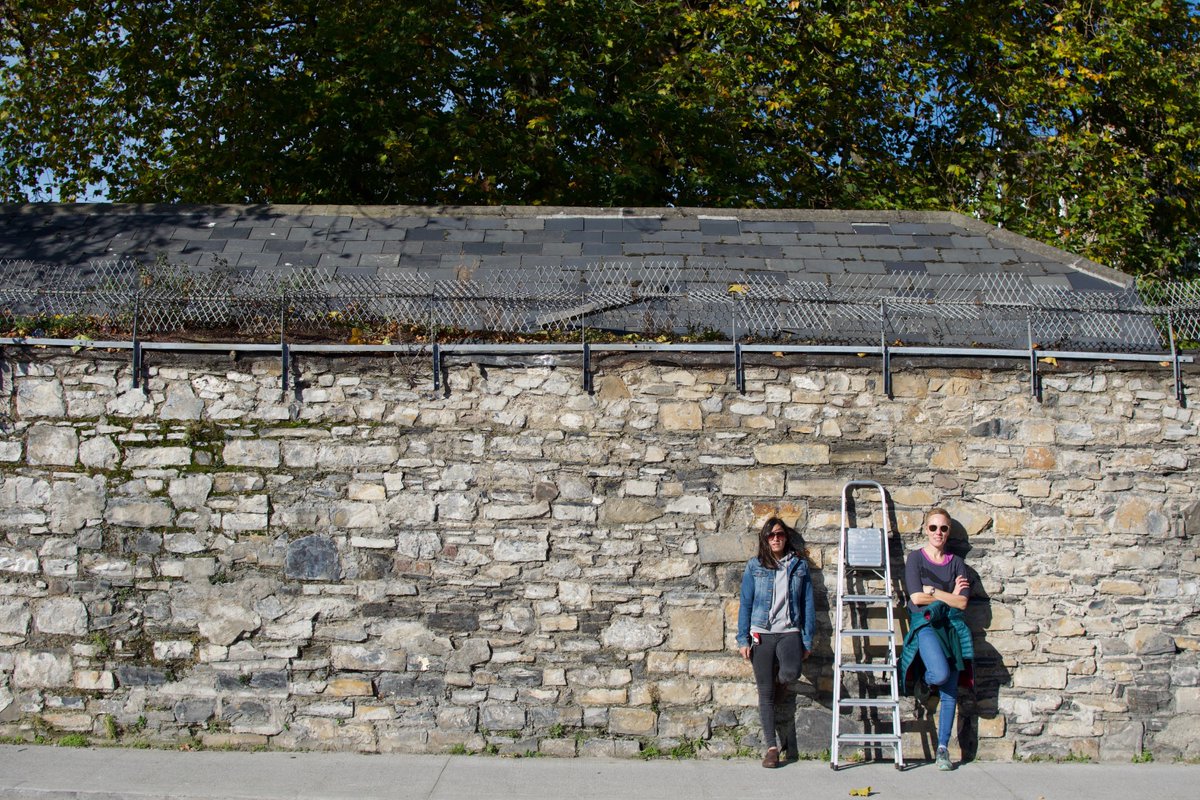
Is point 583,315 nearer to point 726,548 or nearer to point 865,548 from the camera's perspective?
point 726,548

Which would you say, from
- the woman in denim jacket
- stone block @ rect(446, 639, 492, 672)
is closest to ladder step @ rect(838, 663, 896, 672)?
the woman in denim jacket

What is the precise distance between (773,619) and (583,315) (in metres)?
2.23

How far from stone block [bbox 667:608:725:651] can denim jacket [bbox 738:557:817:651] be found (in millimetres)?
200

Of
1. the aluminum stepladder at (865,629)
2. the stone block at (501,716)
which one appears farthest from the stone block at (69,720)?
the aluminum stepladder at (865,629)

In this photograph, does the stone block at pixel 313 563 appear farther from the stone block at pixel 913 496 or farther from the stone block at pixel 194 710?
the stone block at pixel 913 496

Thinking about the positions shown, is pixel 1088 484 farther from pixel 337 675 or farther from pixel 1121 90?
pixel 1121 90

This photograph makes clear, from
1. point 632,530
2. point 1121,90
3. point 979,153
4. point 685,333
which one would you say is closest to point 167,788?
point 632,530

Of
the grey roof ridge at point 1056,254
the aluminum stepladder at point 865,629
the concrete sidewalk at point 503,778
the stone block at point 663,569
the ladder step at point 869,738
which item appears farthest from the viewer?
the grey roof ridge at point 1056,254

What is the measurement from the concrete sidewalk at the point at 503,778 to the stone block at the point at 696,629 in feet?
2.20

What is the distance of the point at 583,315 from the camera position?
6.75 m

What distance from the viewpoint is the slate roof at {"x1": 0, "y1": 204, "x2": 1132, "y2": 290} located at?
25.7ft

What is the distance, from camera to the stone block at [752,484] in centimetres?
641

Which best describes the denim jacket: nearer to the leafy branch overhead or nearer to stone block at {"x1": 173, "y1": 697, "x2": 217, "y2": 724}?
stone block at {"x1": 173, "y1": 697, "x2": 217, "y2": 724}

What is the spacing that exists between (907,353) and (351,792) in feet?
13.5
